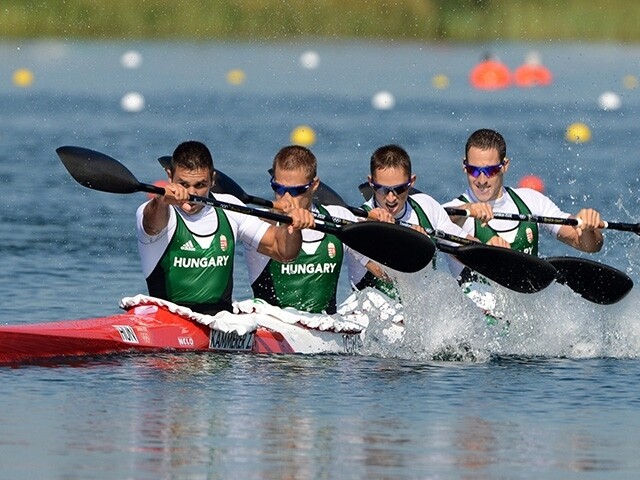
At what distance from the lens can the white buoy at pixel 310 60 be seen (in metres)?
38.6

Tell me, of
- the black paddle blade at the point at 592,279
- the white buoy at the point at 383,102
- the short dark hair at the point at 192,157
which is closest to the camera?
the short dark hair at the point at 192,157

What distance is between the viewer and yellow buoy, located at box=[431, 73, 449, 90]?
34812 millimetres

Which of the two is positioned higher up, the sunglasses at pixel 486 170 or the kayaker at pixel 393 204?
the sunglasses at pixel 486 170

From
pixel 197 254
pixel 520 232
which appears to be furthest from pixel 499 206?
pixel 197 254

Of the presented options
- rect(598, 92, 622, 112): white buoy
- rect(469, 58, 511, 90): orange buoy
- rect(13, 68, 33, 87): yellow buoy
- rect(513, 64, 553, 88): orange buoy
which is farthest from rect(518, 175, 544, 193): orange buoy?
rect(13, 68, 33, 87): yellow buoy

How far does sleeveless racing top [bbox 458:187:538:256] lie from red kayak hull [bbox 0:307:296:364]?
1.67 meters

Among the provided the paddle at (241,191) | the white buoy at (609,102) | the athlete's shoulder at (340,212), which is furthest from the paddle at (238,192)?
the white buoy at (609,102)

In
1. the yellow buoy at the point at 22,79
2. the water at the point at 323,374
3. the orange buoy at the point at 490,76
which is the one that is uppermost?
the orange buoy at the point at 490,76

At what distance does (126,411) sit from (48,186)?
11.5 metres

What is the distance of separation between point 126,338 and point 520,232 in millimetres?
2942

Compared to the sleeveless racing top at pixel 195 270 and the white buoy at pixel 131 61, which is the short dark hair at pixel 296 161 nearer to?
the sleeveless racing top at pixel 195 270

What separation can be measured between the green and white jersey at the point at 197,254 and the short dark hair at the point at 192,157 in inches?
14.6

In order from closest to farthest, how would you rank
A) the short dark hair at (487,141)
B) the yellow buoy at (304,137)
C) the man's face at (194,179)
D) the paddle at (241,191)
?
the man's face at (194,179)
the short dark hair at (487,141)
the paddle at (241,191)
the yellow buoy at (304,137)

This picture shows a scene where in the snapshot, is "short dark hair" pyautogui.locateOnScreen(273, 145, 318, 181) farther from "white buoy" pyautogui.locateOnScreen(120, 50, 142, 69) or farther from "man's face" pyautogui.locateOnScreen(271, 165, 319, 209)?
"white buoy" pyautogui.locateOnScreen(120, 50, 142, 69)
